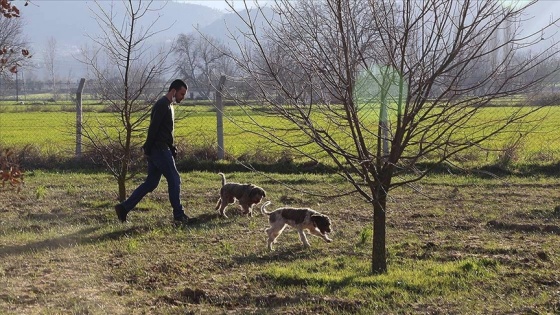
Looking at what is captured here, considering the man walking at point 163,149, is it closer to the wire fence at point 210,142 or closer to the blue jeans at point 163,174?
the blue jeans at point 163,174

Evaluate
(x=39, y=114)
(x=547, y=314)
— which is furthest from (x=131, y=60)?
(x=39, y=114)

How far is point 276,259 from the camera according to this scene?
8336 millimetres

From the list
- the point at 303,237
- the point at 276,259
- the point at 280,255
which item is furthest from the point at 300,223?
the point at 276,259

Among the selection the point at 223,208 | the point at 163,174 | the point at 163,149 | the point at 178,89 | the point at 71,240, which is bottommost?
the point at 71,240

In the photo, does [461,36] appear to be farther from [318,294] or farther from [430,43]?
[318,294]

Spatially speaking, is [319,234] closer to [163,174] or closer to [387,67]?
[163,174]

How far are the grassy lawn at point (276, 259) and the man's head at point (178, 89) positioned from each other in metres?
1.90

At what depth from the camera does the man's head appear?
1001 centimetres

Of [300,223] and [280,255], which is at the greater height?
[300,223]

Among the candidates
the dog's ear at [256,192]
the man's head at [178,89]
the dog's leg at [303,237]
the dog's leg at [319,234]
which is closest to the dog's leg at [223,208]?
the dog's ear at [256,192]

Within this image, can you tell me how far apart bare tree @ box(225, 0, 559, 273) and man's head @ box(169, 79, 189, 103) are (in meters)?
3.22

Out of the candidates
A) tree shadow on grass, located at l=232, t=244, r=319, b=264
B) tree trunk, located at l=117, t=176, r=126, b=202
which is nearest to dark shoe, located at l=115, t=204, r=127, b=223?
tree trunk, located at l=117, t=176, r=126, b=202

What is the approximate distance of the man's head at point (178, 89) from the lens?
1001 centimetres

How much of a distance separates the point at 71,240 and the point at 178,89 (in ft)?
8.40
